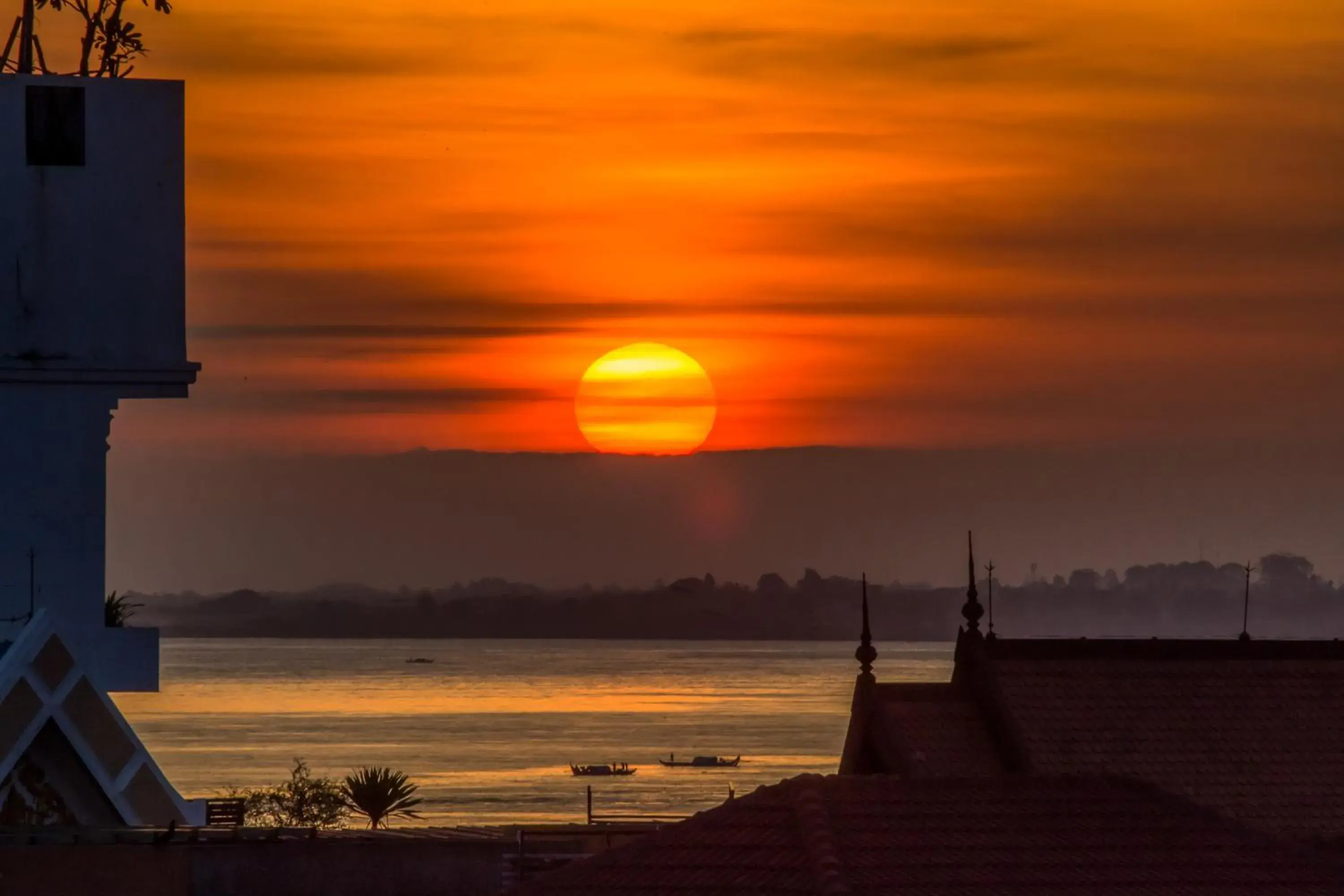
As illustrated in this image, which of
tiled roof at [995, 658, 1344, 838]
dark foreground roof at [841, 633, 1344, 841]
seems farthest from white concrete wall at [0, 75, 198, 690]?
tiled roof at [995, 658, 1344, 838]

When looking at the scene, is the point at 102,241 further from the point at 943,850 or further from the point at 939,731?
the point at 943,850

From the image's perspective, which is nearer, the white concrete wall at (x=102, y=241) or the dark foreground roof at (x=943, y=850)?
the dark foreground roof at (x=943, y=850)

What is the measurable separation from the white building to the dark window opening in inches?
1.0

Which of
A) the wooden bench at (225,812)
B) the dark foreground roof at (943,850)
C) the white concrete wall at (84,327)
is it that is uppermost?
the white concrete wall at (84,327)

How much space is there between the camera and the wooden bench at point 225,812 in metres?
45.2

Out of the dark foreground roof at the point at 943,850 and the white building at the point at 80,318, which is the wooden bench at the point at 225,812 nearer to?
the white building at the point at 80,318

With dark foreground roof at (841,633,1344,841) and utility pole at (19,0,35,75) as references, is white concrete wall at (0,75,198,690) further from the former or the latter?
dark foreground roof at (841,633,1344,841)

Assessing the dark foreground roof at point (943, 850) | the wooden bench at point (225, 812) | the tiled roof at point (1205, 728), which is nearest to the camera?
the dark foreground roof at point (943, 850)

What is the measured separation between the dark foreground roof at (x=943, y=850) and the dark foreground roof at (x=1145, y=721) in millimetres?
6805

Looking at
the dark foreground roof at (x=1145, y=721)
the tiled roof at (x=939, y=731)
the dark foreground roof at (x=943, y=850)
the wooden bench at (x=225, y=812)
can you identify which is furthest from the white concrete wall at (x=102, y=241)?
the dark foreground roof at (x=943, y=850)

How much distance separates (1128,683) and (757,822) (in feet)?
41.5

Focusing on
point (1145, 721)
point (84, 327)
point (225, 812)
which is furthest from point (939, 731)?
point (84, 327)

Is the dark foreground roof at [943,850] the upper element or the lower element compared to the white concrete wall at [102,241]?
lower

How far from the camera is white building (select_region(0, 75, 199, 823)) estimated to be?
46.9 m
